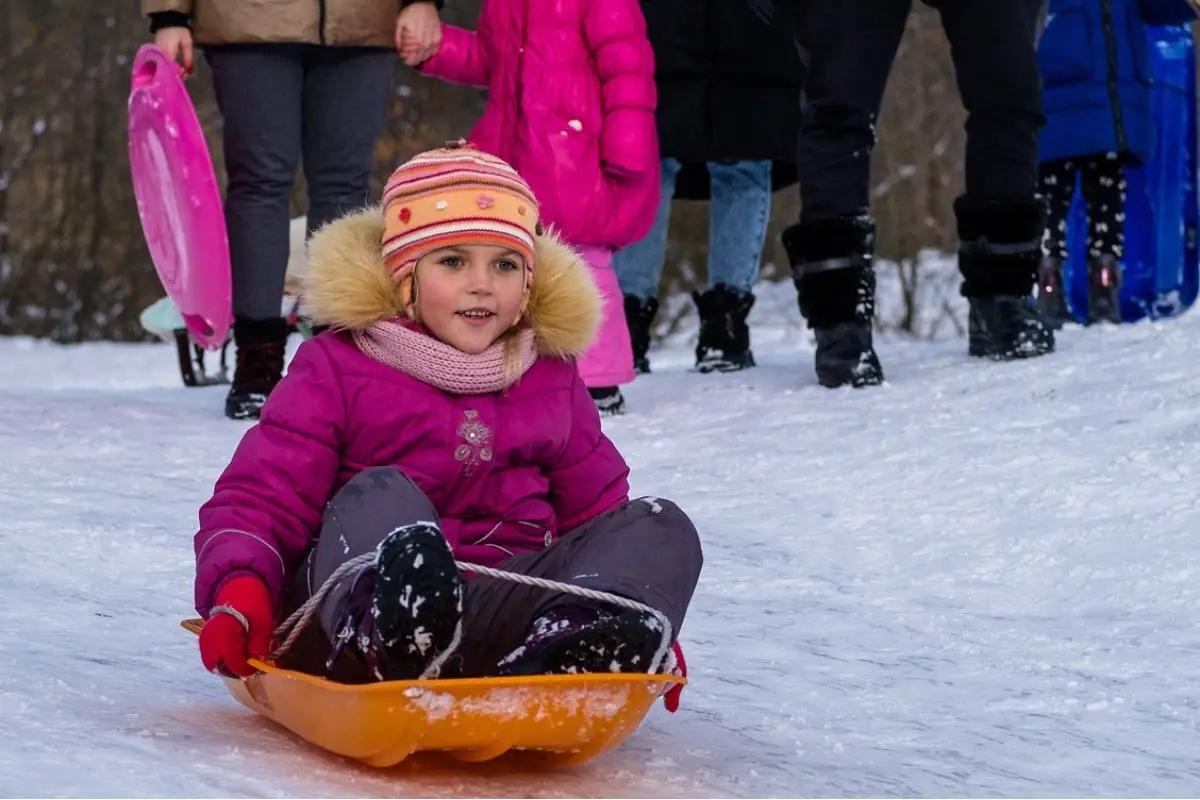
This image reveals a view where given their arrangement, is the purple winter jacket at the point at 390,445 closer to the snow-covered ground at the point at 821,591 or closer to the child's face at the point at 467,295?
the child's face at the point at 467,295

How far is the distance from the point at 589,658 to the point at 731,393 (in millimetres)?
2972

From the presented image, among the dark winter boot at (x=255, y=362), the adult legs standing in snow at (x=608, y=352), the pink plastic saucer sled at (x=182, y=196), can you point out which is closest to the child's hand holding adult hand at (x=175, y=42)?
the pink plastic saucer sled at (x=182, y=196)

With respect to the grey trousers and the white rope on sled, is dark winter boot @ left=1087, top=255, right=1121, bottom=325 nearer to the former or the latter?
the grey trousers

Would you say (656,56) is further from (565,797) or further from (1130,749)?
(565,797)

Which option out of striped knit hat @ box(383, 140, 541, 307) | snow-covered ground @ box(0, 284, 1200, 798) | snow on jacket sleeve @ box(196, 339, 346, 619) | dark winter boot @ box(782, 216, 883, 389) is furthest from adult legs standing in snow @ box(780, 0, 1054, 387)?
snow on jacket sleeve @ box(196, 339, 346, 619)

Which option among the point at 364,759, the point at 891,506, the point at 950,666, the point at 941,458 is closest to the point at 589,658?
the point at 364,759

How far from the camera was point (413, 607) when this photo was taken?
1724 millimetres

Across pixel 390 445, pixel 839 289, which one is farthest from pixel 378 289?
pixel 839 289

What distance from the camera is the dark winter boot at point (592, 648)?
1.82 meters

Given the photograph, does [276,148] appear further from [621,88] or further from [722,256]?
[722,256]

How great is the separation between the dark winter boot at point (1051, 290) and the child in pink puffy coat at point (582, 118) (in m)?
2.08

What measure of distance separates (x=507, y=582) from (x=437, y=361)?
348mm

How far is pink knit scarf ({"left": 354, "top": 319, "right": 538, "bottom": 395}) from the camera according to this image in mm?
2232

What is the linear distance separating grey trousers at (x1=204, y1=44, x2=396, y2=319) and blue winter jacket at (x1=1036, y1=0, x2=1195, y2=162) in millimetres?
2588
